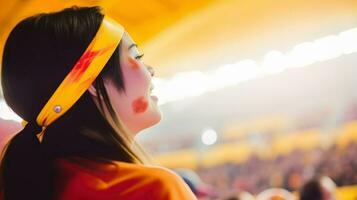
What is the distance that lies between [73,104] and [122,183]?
15cm

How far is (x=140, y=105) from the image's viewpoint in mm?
A: 672

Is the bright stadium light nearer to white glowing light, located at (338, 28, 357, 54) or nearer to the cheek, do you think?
white glowing light, located at (338, 28, 357, 54)

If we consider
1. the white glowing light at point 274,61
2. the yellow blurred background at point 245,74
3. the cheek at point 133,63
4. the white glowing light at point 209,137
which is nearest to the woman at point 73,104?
the cheek at point 133,63

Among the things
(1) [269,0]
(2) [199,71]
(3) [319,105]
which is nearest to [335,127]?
(3) [319,105]

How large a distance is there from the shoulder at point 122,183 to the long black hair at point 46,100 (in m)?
0.03

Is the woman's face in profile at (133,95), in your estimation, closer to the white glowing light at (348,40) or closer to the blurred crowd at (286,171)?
the blurred crowd at (286,171)

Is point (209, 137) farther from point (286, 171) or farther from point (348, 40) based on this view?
point (348, 40)

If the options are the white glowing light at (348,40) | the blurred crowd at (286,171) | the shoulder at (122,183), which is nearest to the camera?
the shoulder at (122,183)

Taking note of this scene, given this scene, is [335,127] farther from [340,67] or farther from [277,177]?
[277,177]

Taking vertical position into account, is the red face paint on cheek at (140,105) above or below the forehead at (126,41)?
below

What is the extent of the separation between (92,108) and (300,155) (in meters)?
7.35

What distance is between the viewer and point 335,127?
791cm

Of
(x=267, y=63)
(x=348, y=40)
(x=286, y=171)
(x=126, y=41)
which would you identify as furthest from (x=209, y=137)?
(x=126, y=41)

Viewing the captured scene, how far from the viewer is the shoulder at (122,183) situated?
1.74 feet
